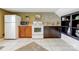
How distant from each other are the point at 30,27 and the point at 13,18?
1347mm

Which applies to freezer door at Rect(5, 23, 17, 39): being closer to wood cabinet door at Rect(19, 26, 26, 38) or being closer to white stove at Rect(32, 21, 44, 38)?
wood cabinet door at Rect(19, 26, 26, 38)

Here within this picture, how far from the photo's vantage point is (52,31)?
780 centimetres

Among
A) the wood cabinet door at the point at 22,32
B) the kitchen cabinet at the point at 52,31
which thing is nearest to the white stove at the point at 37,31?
the kitchen cabinet at the point at 52,31

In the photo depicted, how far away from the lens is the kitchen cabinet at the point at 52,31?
307 inches

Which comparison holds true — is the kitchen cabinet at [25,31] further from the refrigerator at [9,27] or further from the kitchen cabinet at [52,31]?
the kitchen cabinet at [52,31]

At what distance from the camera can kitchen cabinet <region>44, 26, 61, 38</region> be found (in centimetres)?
780

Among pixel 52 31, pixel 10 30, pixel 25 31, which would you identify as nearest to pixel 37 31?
pixel 25 31

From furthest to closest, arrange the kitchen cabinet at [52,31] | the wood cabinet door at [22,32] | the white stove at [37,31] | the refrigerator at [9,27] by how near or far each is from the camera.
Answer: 1. the wood cabinet door at [22,32]
2. the kitchen cabinet at [52,31]
3. the white stove at [37,31]
4. the refrigerator at [9,27]
